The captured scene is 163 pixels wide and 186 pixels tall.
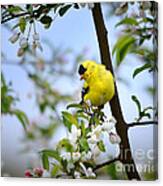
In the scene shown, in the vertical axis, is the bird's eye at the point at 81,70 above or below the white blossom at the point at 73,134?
above

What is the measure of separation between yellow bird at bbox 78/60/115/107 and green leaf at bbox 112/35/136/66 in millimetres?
57

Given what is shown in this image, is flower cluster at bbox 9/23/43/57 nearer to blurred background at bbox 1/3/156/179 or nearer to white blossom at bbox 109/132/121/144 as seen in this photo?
blurred background at bbox 1/3/156/179

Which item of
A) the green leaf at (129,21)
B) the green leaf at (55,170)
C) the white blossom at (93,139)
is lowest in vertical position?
the green leaf at (55,170)

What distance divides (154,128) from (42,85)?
39 cm

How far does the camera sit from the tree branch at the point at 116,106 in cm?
171

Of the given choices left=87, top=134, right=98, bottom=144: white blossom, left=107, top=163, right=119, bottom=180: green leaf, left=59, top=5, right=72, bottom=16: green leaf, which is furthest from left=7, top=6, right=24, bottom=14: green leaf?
left=107, top=163, right=119, bottom=180: green leaf

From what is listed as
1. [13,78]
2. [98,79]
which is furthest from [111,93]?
[13,78]

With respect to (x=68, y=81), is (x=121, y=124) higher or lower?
lower

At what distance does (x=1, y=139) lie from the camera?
5.95ft

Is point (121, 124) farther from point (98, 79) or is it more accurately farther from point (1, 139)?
point (1, 139)

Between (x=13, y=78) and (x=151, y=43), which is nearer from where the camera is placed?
(x=151, y=43)

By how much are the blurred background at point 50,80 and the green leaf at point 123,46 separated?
0.05 feet

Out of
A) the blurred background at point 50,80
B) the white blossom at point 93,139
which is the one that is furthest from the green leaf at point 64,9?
the white blossom at point 93,139

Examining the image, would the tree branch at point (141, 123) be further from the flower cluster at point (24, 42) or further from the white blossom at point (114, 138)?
the flower cluster at point (24, 42)
